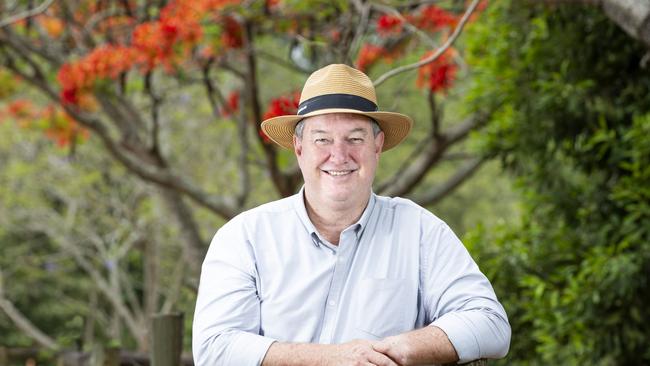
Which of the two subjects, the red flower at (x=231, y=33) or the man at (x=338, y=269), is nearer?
the man at (x=338, y=269)

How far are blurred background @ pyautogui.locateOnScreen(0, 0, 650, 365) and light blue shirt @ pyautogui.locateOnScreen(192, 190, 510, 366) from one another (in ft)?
4.67

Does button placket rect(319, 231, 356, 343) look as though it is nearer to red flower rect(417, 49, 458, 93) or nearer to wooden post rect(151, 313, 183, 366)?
wooden post rect(151, 313, 183, 366)

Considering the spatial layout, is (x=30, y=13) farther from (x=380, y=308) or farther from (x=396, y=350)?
(x=396, y=350)

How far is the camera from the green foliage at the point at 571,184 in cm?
489

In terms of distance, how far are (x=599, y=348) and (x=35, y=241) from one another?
1591cm

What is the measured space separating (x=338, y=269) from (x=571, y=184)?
3323 mm

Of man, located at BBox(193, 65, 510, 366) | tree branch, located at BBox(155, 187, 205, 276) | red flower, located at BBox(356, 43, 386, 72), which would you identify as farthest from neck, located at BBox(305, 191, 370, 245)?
→ tree branch, located at BBox(155, 187, 205, 276)

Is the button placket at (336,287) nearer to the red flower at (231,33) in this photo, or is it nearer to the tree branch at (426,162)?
the tree branch at (426,162)

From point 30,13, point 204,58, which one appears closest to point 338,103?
point 30,13

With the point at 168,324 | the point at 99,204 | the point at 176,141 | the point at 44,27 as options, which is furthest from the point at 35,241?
the point at 168,324

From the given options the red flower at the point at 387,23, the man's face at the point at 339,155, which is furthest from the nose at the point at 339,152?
the red flower at the point at 387,23

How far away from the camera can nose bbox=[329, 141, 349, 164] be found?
2490 millimetres

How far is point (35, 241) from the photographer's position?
19.2 meters

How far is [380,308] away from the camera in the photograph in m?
2.43
